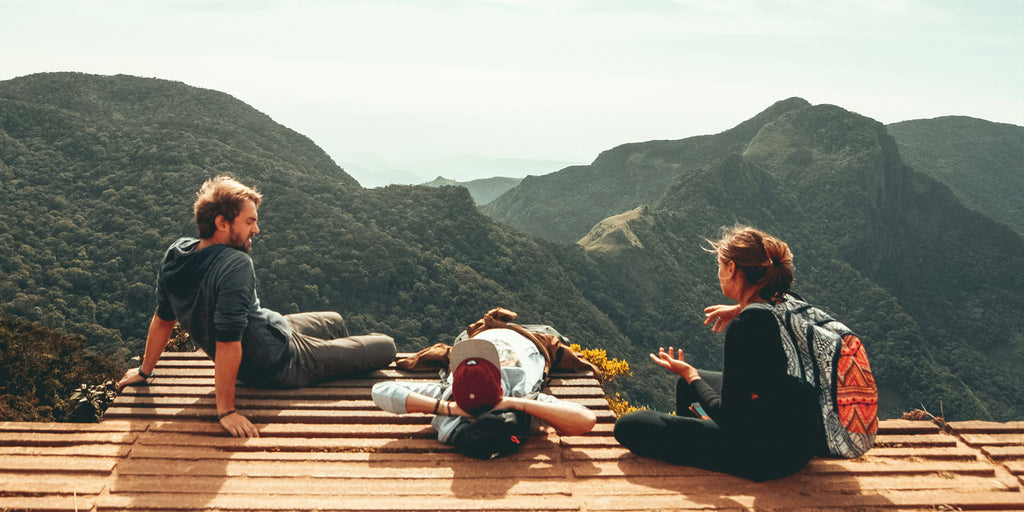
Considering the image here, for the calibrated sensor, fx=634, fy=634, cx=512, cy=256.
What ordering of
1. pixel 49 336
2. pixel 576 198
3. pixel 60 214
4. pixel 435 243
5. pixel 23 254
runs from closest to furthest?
pixel 49 336 → pixel 23 254 → pixel 60 214 → pixel 435 243 → pixel 576 198

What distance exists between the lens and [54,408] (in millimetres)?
7875

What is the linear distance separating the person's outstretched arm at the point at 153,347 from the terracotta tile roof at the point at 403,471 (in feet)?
0.99

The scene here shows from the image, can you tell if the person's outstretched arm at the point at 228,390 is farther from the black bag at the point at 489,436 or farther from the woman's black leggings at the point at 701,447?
the woman's black leggings at the point at 701,447

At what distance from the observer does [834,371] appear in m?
2.70

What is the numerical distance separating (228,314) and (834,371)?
2817 mm

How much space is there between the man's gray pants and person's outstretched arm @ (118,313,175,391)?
668 mm

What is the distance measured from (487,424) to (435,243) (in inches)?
1627

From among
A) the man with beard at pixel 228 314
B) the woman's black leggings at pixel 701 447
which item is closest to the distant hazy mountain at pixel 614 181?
the man with beard at pixel 228 314

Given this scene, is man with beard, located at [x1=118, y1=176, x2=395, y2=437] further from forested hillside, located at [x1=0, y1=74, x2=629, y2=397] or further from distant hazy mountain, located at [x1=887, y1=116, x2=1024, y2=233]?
distant hazy mountain, located at [x1=887, y1=116, x2=1024, y2=233]

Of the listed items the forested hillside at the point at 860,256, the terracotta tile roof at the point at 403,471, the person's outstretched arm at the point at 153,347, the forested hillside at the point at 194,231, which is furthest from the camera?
the forested hillside at the point at 860,256

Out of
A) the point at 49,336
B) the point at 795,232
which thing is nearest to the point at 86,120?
the point at 49,336

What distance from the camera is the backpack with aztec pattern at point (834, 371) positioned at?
2.67m

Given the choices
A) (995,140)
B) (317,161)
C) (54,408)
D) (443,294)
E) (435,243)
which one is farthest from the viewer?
(995,140)

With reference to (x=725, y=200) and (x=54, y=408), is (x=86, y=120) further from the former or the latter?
(x=725, y=200)
